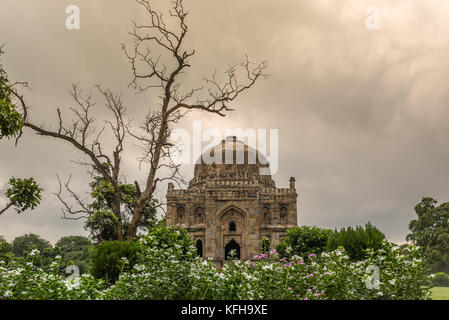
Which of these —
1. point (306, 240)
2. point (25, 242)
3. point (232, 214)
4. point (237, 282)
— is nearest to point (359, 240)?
point (237, 282)

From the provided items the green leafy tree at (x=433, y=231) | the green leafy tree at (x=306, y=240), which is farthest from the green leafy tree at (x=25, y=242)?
the green leafy tree at (x=433, y=231)

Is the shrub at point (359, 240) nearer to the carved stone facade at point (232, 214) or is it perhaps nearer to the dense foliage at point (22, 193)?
the dense foliage at point (22, 193)

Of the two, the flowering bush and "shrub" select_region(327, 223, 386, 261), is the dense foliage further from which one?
"shrub" select_region(327, 223, 386, 261)

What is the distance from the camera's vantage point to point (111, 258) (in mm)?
10484

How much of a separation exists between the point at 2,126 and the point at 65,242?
5318 cm

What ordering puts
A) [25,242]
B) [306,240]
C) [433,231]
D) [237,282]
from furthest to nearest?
[25,242]
[433,231]
[306,240]
[237,282]

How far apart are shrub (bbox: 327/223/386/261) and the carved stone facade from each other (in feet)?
64.7

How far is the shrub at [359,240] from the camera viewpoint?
10764mm

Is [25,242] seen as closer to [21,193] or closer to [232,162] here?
[232,162]

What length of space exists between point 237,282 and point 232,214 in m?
26.8

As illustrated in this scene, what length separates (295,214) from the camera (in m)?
33.4

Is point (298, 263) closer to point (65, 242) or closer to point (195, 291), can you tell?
point (195, 291)

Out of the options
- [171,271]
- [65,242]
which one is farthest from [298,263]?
[65,242]

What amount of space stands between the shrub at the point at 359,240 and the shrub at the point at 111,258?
6.09m
